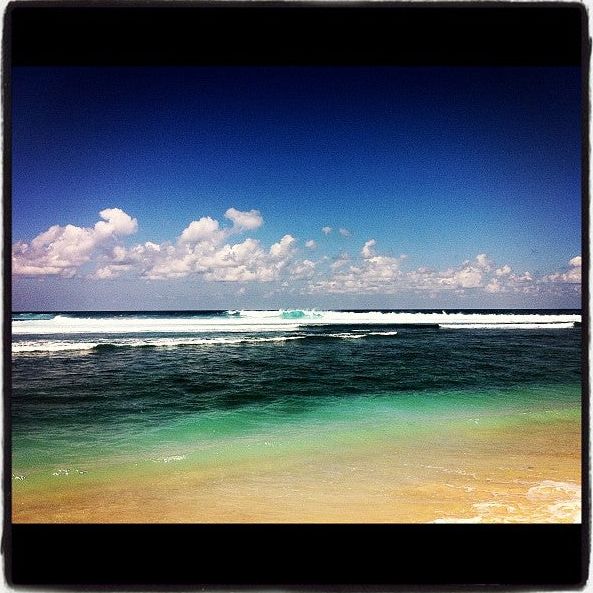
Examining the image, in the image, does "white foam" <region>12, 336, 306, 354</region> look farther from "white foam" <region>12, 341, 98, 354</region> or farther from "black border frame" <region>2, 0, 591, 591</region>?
"black border frame" <region>2, 0, 591, 591</region>

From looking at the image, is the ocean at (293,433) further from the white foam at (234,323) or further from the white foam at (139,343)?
the white foam at (234,323)

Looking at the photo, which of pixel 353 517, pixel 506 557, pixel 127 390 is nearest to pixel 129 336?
pixel 127 390

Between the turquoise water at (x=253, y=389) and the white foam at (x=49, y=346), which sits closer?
the turquoise water at (x=253, y=389)

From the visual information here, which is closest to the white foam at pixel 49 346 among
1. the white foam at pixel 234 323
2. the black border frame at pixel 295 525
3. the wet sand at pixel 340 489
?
the white foam at pixel 234 323

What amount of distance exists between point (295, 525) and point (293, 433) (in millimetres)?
1787

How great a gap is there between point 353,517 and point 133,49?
2.17 meters

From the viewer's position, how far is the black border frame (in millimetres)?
1546

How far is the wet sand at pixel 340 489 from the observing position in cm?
234

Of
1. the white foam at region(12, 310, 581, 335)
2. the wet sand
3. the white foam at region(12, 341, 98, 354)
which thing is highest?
the white foam at region(12, 310, 581, 335)

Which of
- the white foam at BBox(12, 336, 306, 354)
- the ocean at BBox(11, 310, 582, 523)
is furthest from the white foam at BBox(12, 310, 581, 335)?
the ocean at BBox(11, 310, 582, 523)

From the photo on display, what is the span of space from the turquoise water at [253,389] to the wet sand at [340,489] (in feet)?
0.93

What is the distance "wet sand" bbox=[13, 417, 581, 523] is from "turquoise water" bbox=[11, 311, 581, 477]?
0.28 meters

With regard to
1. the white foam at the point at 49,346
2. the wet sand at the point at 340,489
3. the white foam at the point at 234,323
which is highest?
the white foam at the point at 234,323

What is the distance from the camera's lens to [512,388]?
5.57 meters
